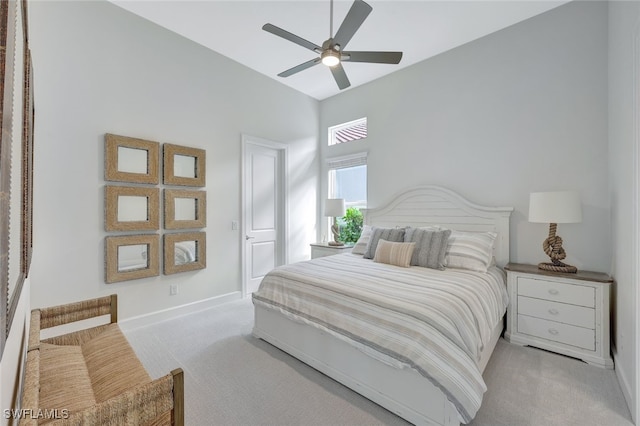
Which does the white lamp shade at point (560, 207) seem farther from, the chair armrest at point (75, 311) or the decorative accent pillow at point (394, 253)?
the chair armrest at point (75, 311)

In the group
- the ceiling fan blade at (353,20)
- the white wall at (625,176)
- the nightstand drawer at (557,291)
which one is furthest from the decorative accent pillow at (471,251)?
the ceiling fan blade at (353,20)

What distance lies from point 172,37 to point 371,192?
3356mm

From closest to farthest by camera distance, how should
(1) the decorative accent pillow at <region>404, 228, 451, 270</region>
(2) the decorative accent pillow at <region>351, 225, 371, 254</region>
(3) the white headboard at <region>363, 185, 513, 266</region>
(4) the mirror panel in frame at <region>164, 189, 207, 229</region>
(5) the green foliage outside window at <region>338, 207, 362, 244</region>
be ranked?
(1) the decorative accent pillow at <region>404, 228, 451, 270</region>
(3) the white headboard at <region>363, 185, 513, 266</region>
(4) the mirror panel in frame at <region>164, 189, 207, 229</region>
(2) the decorative accent pillow at <region>351, 225, 371, 254</region>
(5) the green foliage outside window at <region>338, 207, 362, 244</region>

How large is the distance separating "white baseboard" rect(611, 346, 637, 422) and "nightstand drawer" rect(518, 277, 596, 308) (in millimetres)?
413

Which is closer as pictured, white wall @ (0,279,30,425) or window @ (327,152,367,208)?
white wall @ (0,279,30,425)

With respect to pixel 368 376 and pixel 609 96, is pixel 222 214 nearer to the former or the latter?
pixel 368 376

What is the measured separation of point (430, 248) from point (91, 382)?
2.77 meters

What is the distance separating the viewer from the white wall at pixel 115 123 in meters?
2.57

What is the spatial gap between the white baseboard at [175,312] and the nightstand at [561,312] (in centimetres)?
333

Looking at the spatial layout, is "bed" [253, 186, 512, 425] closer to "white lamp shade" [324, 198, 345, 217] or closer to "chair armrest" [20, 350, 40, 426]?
"white lamp shade" [324, 198, 345, 217]

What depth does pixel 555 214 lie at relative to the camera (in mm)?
2547

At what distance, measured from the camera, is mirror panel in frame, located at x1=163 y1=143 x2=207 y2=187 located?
10.8 ft

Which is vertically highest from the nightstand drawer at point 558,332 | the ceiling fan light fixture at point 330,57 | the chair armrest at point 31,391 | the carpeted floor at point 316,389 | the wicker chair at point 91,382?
the ceiling fan light fixture at point 330,57

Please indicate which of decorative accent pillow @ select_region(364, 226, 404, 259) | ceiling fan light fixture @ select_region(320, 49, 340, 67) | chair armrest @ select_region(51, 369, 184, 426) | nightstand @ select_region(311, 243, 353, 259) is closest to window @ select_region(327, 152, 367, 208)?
nightstand @ select_region(311, 243, 353, 259)
